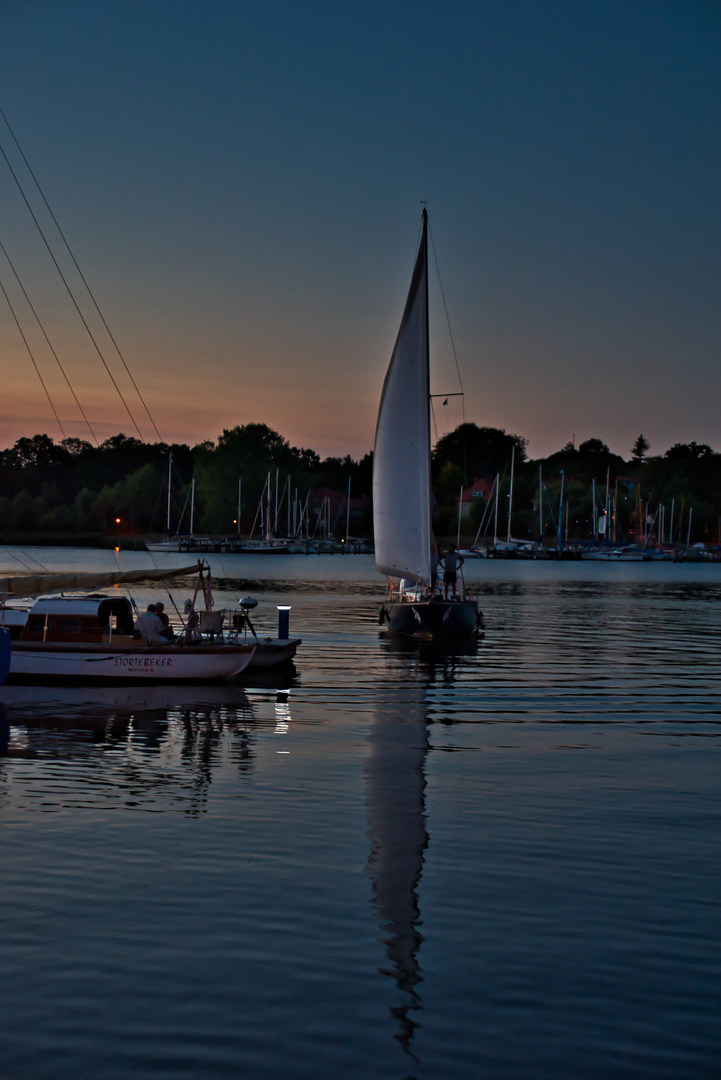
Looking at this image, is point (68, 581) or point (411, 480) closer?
point (68, 581)

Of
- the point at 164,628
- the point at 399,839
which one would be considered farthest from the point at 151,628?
the point at 399,839

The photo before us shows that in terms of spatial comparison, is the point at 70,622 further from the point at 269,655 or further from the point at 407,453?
the point at 407,453

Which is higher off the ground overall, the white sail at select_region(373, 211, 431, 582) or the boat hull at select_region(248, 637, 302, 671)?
the white sail at select_region(373, 211, 431, 582)

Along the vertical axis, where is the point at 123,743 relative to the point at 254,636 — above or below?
below

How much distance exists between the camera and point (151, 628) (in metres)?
26.9

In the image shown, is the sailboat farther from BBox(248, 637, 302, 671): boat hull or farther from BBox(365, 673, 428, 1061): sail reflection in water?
BBox(365, 673, 428, 1061): sail reflection in water

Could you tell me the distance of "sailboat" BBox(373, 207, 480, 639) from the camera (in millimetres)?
37344

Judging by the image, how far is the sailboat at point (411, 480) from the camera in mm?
37344

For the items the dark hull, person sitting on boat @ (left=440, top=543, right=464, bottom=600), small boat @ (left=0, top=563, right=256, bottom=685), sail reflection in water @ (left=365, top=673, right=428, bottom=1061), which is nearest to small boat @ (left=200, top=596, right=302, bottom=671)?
small boat @ (left=0, top=563, right=256, bottom=685)

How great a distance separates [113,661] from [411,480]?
14745 mm

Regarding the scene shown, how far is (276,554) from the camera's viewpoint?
17900 centimetres

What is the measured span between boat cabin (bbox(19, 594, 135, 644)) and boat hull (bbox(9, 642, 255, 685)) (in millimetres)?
643

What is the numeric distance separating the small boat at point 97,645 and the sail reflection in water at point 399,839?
5531 mm

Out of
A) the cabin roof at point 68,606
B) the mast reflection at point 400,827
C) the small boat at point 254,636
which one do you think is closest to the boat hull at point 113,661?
the cabin roof at point 68,606
